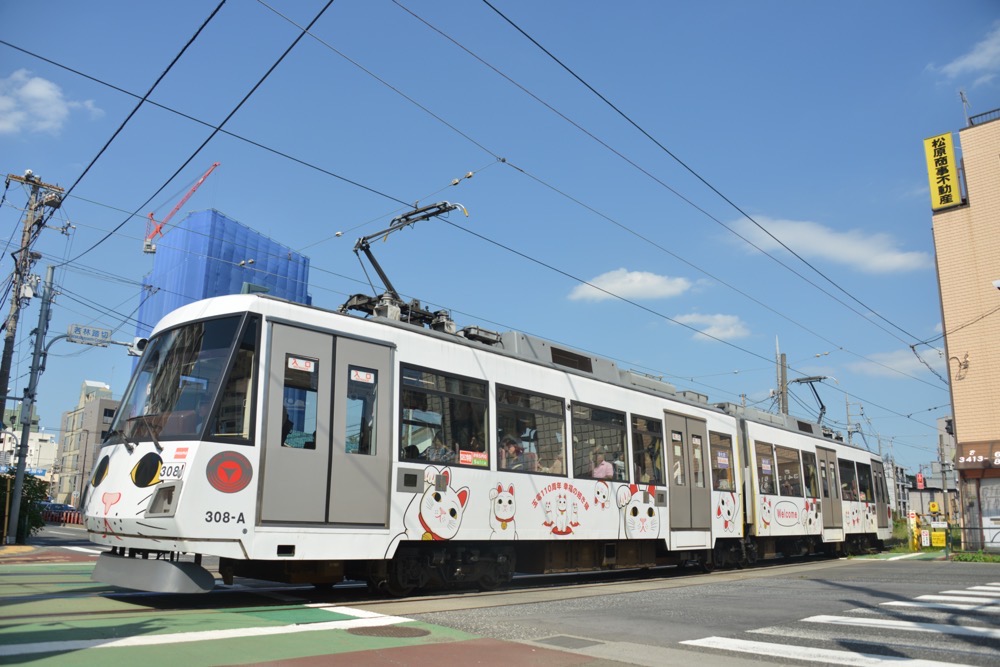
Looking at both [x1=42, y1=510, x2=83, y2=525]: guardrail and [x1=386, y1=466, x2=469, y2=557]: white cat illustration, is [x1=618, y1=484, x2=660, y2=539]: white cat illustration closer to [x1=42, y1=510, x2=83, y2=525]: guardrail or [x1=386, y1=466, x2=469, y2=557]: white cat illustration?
[x1=386, y1=466, x2=469, y2=557]: white cat illustration

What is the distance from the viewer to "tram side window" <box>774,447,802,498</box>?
19812 millimetres

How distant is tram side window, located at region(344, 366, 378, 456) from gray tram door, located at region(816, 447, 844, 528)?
16.7 m

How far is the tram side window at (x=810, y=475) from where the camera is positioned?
69.6 ft

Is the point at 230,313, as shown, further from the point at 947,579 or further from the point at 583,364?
the point at 947,579

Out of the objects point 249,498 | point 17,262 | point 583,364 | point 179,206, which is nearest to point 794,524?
point 583,364

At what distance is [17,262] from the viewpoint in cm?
2436

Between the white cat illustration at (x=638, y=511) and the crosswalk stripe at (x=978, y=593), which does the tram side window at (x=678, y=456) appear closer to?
the white cat illustration at (x=638, y=511)

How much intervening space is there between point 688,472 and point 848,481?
10934mm

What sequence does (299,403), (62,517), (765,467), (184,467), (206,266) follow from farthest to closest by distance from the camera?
(206,266) → (62,517) → (765,467) → (299,403) → (184,467)

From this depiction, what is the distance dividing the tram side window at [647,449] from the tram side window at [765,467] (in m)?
4.94

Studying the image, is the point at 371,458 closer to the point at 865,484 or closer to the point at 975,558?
the point at 975,558

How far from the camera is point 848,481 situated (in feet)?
78.8

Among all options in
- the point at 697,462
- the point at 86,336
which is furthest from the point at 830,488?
the point at 86,336

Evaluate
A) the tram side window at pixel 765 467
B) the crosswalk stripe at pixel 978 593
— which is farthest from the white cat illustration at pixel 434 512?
the tram side window at pixel 765 467
